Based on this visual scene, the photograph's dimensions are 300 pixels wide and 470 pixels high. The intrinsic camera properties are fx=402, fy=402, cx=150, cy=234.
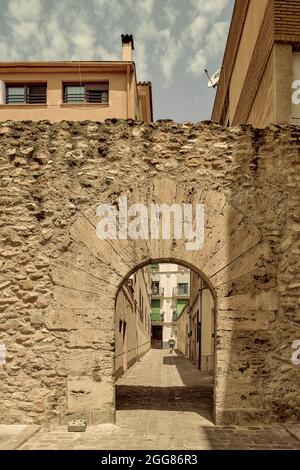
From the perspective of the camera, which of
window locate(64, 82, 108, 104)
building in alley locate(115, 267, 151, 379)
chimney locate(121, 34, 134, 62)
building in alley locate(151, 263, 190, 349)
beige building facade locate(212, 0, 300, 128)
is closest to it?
beige building facade locate(212, 0, 300, 128)

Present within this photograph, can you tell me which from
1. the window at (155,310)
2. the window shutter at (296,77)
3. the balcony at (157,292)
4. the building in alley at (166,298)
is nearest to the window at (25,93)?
the window shutter at (296,77)

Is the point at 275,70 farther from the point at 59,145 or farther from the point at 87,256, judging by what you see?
the point at 87,256

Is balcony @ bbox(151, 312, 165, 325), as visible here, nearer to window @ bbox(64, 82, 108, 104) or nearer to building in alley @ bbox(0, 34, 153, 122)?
building in alley @ bbox(0, 34, 153, 122)

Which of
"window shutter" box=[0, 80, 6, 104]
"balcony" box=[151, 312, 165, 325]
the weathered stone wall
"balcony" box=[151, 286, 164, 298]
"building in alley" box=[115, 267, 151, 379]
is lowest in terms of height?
"balcony" box=[151, 312, 165, 325]

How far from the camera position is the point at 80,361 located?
14.8ft

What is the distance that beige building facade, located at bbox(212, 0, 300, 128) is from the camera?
21.4ft

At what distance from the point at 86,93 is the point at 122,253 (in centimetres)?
1027

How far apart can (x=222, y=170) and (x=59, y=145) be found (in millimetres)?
1999

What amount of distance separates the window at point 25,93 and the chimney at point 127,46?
10.5ft

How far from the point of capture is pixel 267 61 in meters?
6.92

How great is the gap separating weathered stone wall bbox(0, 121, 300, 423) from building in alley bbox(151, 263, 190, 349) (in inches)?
1205

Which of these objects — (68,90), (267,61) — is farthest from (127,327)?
(68,90)

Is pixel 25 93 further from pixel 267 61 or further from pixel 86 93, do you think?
pixel 267 61

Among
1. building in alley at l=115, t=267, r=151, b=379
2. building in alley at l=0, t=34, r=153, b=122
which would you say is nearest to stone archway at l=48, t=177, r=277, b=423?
building in alley at l=115, t=267, r=151, b=379
